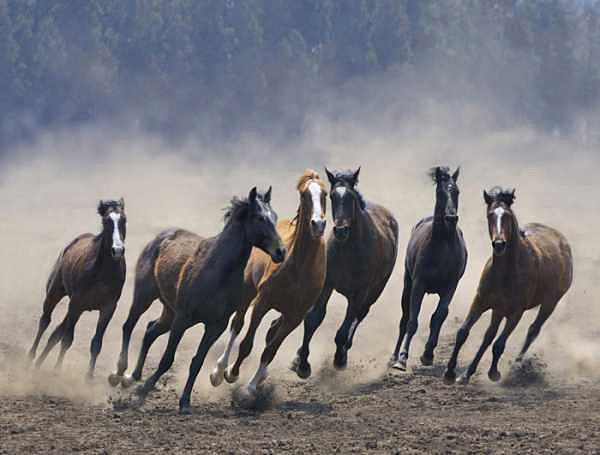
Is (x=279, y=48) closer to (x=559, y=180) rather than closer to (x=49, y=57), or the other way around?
(x=49, y=57)

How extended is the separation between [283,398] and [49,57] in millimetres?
34343

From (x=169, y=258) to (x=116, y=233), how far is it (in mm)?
752

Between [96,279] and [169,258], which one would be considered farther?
[96,279]

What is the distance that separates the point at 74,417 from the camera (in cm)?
940

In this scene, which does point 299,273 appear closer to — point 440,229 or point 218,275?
point 218,275

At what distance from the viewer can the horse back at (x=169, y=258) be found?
10734 millimetres

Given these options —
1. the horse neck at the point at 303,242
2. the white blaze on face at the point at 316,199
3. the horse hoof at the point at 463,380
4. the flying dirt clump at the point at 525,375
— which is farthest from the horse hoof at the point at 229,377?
the flying dirt clump at the point at 525,375

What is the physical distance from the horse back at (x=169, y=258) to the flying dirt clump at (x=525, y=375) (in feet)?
11.9

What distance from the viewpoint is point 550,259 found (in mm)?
12219

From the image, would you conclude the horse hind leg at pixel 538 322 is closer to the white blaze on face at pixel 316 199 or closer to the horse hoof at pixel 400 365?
the horse hoof at pixel 400 365

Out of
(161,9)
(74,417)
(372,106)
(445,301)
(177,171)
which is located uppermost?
(161,9)

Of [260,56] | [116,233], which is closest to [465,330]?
[116,233]

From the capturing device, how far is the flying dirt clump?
11.9 m

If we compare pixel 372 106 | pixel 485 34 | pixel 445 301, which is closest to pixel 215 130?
pixel 372 106
